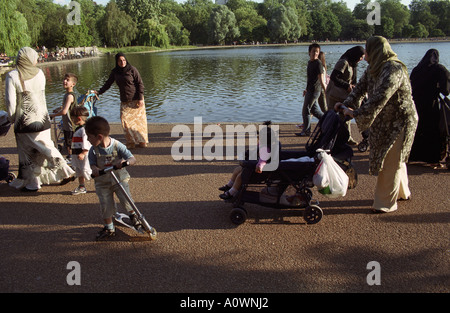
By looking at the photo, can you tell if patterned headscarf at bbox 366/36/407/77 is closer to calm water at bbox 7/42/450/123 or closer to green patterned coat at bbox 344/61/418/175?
green patterned coat at bbox 344/61/418/175

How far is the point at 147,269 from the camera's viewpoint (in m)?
3.75

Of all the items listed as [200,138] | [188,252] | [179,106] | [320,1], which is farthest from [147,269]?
[320,1]

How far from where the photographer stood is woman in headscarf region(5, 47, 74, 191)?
549 cm

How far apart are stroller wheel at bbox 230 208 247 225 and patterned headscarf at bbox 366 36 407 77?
238cm

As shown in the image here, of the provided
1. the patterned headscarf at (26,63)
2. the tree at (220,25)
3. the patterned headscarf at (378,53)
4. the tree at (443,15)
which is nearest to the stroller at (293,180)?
the patterned headscarf at (378,53)

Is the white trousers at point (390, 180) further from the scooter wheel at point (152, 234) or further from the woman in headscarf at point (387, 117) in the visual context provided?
the scooter wheel at point (152, 234)

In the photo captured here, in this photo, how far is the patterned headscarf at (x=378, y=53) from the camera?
455 cm

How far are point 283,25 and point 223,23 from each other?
17.3 meters

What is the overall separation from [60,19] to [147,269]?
217 feet

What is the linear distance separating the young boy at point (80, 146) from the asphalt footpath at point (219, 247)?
27 centimetres

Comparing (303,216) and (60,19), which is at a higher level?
(60,19)

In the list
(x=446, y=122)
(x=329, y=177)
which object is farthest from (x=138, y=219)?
(x=446, y=122)
